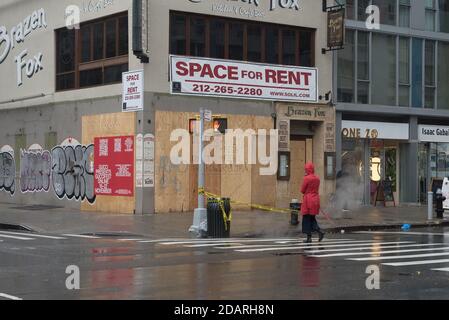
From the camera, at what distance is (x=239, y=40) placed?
89.1ft

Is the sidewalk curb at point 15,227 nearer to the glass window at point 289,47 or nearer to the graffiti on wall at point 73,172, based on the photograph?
the graffiti on wall at point 73,172

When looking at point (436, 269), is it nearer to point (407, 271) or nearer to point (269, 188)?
point (407, 271)

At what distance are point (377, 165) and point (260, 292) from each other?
2369 centimetres

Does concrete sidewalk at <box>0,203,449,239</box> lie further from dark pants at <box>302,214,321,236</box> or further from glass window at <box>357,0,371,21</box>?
glass window at <box>357,0,371,21</box>

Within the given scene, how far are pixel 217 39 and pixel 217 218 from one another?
9718 mm

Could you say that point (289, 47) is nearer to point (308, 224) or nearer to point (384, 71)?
point (384, 71)

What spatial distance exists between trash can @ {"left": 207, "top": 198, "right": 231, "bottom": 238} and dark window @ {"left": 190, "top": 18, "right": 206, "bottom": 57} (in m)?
8.56

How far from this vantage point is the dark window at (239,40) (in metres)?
25.8

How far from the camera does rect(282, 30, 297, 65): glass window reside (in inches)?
1118

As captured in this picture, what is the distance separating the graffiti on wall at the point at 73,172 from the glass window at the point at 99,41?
3501mm

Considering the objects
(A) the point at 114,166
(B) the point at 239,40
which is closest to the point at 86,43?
(A) the point at 114,166
